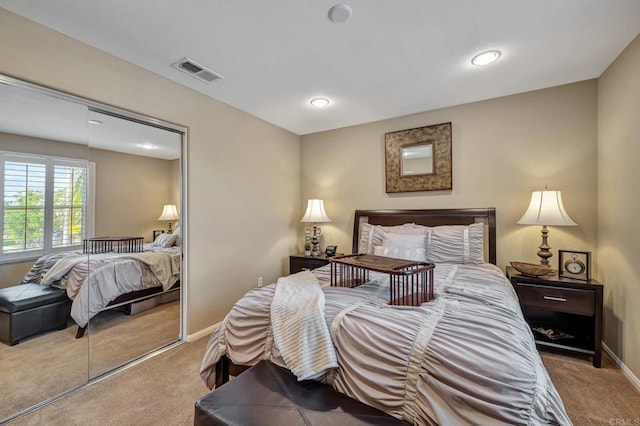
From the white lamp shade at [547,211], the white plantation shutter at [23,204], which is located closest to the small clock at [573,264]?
the white lamp shade at [547,211]

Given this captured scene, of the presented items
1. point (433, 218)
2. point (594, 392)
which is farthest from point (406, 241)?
point (594, 392)

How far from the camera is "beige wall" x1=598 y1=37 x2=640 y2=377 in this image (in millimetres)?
2059

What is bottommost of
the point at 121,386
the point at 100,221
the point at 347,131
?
the point at 121,386

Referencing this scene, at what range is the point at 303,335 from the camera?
1437 mm

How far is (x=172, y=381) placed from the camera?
2.14 metres

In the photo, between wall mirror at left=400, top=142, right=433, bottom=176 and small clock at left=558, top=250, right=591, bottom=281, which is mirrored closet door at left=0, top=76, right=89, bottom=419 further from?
small clock at left=558, top=250, right=591, bottom=281

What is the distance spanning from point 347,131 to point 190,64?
89.6 inches

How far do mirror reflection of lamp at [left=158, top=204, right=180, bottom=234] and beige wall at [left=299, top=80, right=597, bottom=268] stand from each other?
2378 mm

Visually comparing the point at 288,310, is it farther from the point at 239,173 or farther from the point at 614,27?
the point at 614,27

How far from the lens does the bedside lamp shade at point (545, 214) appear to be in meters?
2.53

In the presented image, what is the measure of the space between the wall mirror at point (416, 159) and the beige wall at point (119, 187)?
8.84ft

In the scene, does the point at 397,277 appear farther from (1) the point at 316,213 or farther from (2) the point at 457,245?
(1) the point at 316,213

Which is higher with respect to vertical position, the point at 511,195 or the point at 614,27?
the point at 614,27

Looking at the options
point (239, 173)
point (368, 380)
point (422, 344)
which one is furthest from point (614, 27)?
point (239, 173)
